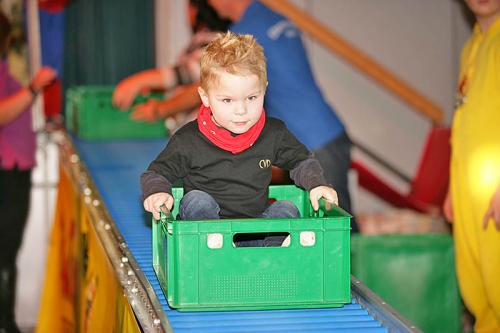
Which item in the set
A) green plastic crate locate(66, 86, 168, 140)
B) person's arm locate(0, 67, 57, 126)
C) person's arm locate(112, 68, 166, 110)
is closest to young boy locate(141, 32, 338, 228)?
person's arm locate(112, 68, 166, 110)

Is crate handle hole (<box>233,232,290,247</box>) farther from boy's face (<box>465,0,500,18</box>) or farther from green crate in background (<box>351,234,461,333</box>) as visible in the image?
green crate in background (<box>351,234,461,333</box>)

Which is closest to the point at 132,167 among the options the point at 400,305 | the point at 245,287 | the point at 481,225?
the point at 400,305

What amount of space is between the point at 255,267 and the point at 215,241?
0.09 meters

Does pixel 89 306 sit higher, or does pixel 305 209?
pixel 305 209

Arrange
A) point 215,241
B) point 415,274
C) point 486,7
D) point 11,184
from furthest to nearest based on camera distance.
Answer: point 11,184 → point 415,274 → point 486,7 → point 215,241

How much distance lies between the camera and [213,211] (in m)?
2.03

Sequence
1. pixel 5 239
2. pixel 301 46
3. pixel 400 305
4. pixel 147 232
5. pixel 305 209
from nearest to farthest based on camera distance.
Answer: pixel 305 209, pixel 147 232, pixel 301 46, pixel 400 305, pixel 5 239

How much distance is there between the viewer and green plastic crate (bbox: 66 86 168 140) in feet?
16.4

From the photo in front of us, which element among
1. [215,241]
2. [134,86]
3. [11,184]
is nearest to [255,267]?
[215,241]

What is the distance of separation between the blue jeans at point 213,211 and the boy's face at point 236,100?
159mm

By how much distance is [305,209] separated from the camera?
7.54 feet

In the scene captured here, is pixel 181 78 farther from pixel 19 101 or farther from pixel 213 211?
pixel 213 211

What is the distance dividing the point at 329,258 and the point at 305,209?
0.44m

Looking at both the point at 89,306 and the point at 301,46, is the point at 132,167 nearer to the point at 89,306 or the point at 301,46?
the point at 301,46
